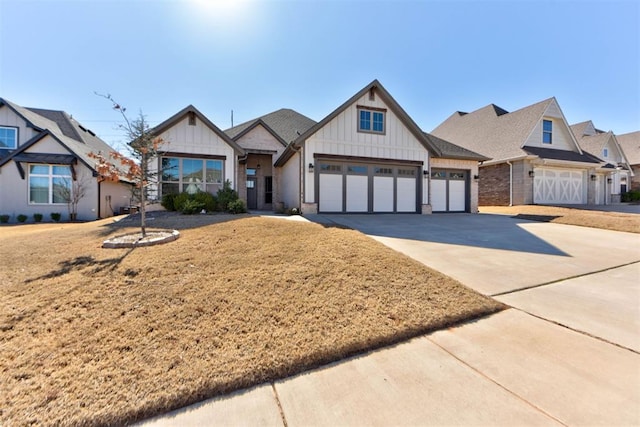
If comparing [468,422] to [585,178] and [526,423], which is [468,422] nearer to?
[526,423]

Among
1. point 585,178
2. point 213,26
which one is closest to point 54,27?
point 213,26

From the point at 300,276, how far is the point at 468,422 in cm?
284

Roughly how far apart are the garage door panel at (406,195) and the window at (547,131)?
1363 cm

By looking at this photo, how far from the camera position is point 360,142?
44.9 ft

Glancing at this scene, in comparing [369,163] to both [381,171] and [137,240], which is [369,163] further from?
[137,240]

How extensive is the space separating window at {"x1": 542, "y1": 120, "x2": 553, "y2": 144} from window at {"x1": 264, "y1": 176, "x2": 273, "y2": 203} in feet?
67.1

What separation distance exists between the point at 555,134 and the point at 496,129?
407 cm

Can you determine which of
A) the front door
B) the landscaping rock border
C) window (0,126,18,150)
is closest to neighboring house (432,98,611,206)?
the front door

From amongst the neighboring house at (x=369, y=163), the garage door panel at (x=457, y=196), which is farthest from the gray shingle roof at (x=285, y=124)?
the garage door panel at (x=457, y=196)

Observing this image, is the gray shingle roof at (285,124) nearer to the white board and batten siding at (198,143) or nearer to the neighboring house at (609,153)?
the white board and batten siding at (198,143)

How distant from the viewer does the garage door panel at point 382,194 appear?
14.1m

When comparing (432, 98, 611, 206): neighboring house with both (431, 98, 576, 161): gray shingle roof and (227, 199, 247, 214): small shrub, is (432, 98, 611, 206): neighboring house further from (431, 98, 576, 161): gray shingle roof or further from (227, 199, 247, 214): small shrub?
(227, 199, 247, 214): small shrub

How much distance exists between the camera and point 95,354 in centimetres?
263

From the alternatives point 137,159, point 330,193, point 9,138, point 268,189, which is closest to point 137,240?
point 137,159
